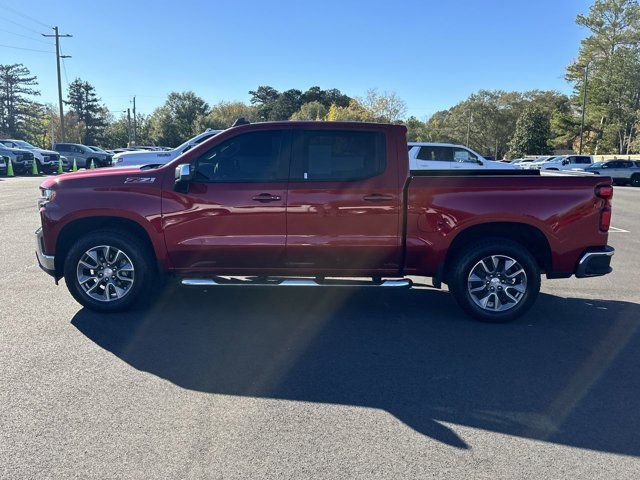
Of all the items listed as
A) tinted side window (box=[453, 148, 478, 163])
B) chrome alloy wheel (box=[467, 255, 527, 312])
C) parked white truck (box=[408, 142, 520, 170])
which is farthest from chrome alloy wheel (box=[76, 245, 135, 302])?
tinted side window (box=[453, 148, 478, 163])

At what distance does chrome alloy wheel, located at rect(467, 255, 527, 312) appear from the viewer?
5.46 meters

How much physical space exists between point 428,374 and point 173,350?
2.23 m

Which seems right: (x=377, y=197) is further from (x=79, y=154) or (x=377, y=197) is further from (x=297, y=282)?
(x=79, y=154)

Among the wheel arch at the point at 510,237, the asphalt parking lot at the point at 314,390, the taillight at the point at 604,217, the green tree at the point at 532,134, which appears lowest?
the asphalt parking lot at the point at 314,390

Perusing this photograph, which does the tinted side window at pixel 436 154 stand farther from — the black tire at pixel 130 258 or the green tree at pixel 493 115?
the green tree at pixel 493 115

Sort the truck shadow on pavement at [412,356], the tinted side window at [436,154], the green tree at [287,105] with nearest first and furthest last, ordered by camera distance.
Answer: the truck shadow on pavement at [412,356]
the tinted side window at [436,154]
the green tree at [287,105]

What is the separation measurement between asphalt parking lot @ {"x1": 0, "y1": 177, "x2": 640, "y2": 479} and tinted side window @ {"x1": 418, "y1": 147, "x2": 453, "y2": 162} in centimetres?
1202

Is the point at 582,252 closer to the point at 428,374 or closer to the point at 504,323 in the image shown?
the point at 504,323

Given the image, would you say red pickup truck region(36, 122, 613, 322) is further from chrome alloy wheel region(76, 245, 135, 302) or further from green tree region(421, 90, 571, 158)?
green tree region(421, 90, 571, 158)

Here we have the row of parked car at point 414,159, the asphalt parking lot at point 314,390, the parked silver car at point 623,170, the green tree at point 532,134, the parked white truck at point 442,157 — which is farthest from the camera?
the green tree at point 532,134

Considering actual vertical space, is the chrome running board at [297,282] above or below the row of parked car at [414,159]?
below

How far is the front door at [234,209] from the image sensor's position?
5363 millimetres

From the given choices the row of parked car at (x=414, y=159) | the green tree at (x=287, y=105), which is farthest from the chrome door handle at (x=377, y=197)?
the green tree at (x=287, y=105)

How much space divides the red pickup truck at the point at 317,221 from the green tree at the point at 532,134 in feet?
231
